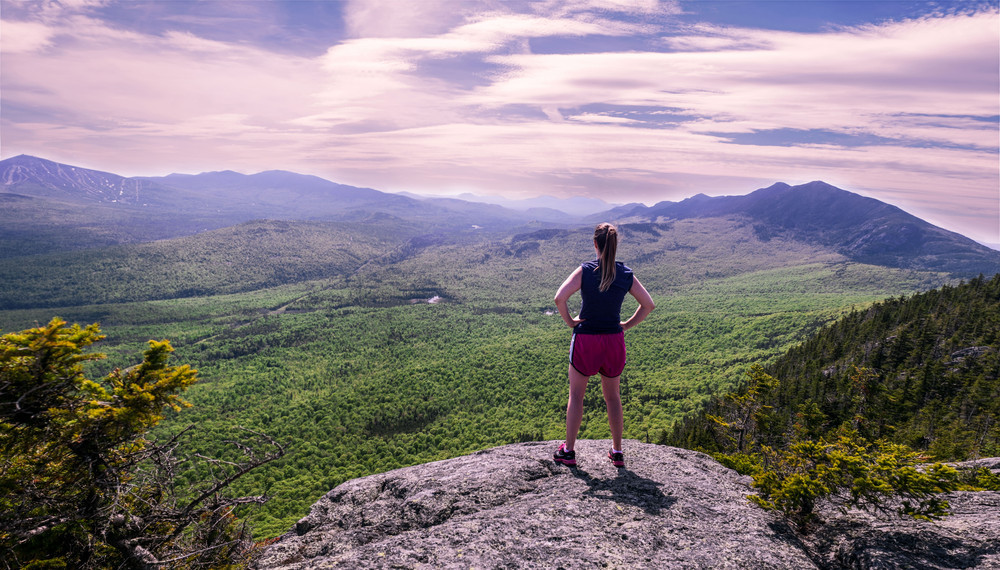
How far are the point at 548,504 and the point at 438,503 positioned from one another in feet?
7.42

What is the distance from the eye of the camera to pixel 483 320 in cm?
19000

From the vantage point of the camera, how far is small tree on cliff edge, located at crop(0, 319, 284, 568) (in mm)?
5617

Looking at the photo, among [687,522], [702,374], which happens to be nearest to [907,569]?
[687,522]

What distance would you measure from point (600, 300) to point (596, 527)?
13.0ft

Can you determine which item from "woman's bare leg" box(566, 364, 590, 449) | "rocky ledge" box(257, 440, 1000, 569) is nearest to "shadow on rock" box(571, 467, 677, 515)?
"rocky ledge" box(257, 440, 1000, 569)

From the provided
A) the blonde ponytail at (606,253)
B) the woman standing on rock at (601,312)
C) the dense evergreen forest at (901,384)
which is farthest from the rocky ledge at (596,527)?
the dense evergreen forest at (901,384)

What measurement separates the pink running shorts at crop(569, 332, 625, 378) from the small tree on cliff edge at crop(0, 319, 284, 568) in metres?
6.45

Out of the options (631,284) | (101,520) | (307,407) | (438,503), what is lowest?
(307,407)

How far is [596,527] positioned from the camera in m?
6.70

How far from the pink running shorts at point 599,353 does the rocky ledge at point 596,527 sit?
2497mm

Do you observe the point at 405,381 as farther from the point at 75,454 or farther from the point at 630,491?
the point at 630,491

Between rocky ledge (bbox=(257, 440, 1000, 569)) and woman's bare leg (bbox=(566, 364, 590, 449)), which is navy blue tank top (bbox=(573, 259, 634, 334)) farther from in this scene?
rocky ledge (bbox=(257, 440, 1000, 569))

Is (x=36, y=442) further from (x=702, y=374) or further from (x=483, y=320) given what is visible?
(x=483, y=320)

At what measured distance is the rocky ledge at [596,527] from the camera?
19.1 feet
